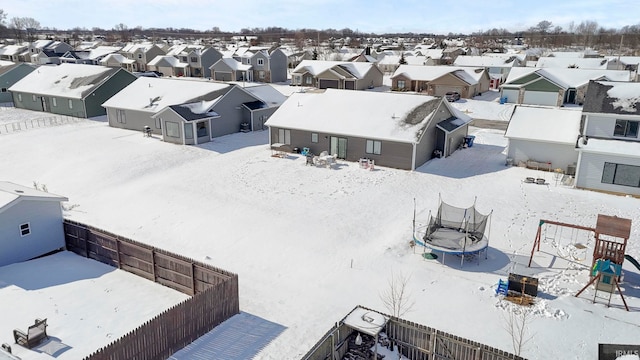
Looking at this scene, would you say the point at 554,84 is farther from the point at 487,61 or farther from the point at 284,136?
the point at 284,136

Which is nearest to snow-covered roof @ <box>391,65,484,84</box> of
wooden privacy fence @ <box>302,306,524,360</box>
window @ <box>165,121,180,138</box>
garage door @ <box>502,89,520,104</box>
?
garage door @ <box>502,89,520,104</box>

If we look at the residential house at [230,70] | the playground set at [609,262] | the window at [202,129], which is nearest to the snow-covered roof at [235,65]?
the residential house at [230,70]

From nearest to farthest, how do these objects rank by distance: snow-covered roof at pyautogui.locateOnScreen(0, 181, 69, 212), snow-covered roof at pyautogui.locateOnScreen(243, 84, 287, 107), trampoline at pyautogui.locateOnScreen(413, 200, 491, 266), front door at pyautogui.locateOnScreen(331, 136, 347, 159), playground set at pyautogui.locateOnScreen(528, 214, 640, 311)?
playground set at pyautogui.locateOnScreen(528, 214, 640, 311)
snow-covered roof at pyautogui.locateOnScreen(0, 181, 69, 212)
trampoline at pyautogui.locateOnScreen(413, 200, 491, 266)
front door at pyautogui.locateOnScreen(331, 136, 347, 159)
snow-covered roof at pyautogui.locateOnScreen(243, 84, 287, 107)

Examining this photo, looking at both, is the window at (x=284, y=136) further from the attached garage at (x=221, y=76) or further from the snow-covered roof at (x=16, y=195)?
the attached garage at (x=221, y=76)

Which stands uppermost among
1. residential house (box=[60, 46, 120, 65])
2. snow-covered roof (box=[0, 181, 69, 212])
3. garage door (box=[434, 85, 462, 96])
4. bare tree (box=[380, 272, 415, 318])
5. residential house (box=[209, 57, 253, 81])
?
residential house (box=[60, 46, 120, 65])

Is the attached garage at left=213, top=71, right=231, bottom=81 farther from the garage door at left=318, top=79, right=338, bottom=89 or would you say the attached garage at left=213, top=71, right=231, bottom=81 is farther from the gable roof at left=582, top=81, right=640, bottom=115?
the gable roof at left=582, top=81, right=640, bottom=115

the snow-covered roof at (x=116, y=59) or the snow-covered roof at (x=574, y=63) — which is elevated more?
the snow-covered roof at (x=574, y=63)

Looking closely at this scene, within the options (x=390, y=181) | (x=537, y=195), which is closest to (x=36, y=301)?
(x=390, y=181)

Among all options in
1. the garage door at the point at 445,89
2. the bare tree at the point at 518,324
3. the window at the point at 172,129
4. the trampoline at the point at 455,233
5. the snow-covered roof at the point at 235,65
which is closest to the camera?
the bare tree at the point at 518,324
